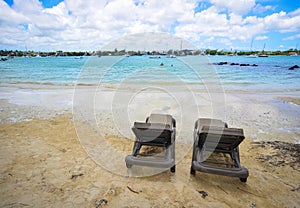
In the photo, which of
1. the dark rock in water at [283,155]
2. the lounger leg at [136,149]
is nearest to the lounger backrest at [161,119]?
the lounger leg at [136,149]

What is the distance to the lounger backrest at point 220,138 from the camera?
10.1 feet

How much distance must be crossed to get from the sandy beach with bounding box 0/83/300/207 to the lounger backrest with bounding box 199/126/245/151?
0.59 meters

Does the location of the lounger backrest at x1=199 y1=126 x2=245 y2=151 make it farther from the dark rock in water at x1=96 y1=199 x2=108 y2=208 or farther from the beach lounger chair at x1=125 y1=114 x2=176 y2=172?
the dark rock in water at x1=96 y1=199 x2=108 y2=208

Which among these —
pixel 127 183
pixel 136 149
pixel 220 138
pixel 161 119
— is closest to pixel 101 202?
pixel 127 183

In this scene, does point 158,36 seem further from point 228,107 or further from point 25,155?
point 228,107

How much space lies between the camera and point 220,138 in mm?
3189

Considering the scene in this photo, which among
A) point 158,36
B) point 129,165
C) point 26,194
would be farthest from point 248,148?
point 26,194

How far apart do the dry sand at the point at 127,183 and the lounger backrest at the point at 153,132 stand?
0.68 meters

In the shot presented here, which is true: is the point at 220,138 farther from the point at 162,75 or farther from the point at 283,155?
the point at 162,75

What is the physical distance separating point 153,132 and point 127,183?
3.50 feet

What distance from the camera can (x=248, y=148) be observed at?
4.28 meters

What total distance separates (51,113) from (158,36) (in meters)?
5.19

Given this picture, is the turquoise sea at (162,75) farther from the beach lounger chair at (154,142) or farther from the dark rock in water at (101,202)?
the dark rock in water at (101,202)

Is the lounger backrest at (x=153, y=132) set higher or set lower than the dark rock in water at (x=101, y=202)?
higher
